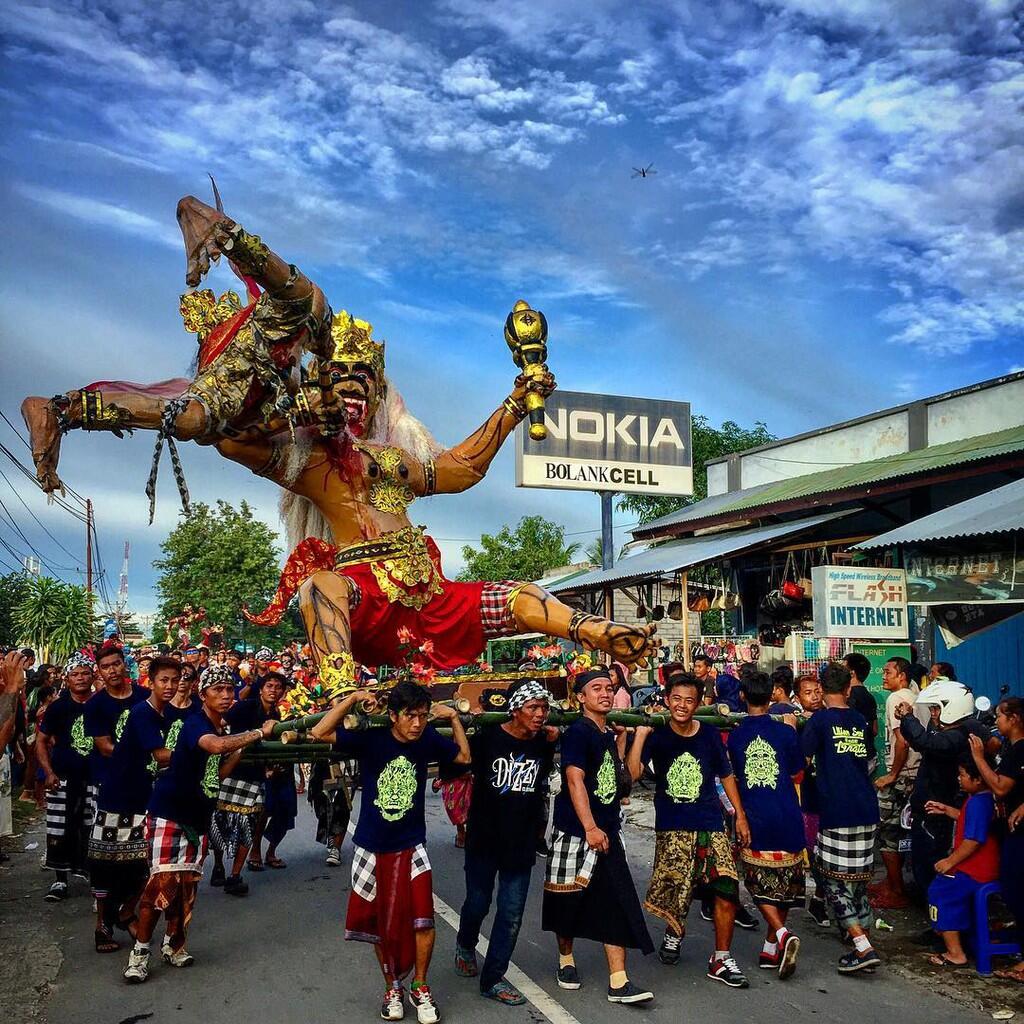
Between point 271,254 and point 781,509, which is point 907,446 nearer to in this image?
point 781,509

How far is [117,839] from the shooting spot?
591 centimetres

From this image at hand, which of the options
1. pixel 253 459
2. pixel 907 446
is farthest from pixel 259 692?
pixel 907 446

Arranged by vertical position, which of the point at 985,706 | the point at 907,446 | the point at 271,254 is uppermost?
the point at 907,446

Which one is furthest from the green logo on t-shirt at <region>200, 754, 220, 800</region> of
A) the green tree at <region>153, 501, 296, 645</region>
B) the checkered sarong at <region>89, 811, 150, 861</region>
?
the green tree at <region>153, 501, 296, 645</region>

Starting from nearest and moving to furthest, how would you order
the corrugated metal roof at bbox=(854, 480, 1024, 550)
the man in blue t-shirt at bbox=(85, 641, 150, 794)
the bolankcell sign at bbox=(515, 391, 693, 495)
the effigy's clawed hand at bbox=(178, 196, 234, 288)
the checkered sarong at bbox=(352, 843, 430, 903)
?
1. the effigy's clawed hand at bbox=(178, 196, 234, 288)
2. the checkered sarong at bbox=(352, 843, 430, 903)
3. the man in blue t-shirt at bbox=(85, 641, 150, 794)
4. the corrugated metal roof at bbox=(854, 480, 1024, 550)
5. the bolankcell sign at bbox=(515, 391, 693, 495)

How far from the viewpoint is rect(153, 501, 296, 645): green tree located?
28.3 metres

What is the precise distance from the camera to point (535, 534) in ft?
127

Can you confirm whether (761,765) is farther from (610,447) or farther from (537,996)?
(610,447)

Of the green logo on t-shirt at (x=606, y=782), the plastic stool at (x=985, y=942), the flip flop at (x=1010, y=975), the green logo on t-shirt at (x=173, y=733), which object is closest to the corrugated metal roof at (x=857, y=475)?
the plastic stool at (x=985, y=942)

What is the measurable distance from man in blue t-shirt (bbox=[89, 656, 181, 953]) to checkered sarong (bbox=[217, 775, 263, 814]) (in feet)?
4.45

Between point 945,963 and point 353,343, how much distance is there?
4631 millimetres

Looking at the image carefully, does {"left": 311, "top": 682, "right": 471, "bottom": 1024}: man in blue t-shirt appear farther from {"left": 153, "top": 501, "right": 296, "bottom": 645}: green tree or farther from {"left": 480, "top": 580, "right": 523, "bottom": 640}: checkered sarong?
{"left": 153, "top": 501, "right": 296, "bottom": 645}: green tree

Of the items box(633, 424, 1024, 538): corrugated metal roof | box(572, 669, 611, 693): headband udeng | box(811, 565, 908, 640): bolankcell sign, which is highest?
box(633, 424, 1024, 538): corrugated metal roof

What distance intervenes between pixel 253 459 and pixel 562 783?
2.26 m
